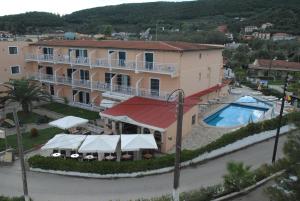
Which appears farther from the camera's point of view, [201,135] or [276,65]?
[276,65]

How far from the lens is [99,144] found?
21.7 metres

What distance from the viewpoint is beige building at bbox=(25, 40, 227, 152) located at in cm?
2680

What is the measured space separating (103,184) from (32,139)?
35.8ft

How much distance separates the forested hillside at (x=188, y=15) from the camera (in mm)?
133250

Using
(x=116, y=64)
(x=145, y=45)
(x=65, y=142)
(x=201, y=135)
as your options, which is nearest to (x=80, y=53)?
(x=116, y=64)

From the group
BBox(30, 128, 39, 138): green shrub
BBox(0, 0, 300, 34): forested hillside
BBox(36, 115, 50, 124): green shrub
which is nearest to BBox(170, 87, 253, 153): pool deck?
BBox(30, 128, 39, 138): green shrub

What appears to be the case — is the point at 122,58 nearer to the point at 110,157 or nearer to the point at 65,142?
the point at 65,142

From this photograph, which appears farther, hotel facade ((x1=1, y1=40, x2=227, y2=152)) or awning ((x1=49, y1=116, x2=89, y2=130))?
hotel facade ((x1=1, y1=40, x2=227, y2=152))

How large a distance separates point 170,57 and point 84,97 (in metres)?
14.4

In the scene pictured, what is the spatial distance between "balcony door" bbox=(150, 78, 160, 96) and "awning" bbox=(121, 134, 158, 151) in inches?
361

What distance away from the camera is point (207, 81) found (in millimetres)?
35781

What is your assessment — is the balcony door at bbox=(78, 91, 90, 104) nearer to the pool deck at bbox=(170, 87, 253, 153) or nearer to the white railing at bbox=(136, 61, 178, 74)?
the white railing at bbox=(136, 61, 178, 74)

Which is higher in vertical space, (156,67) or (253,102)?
(156,67)

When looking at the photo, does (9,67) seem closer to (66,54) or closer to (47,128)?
(66,54)
